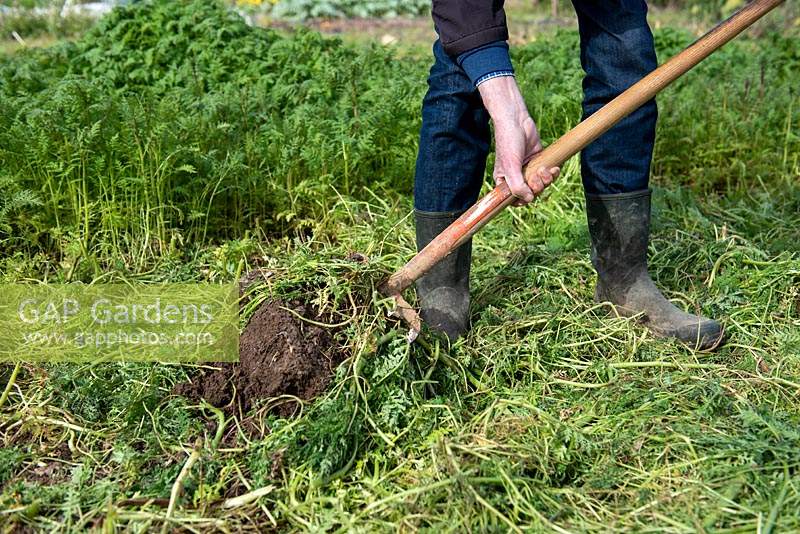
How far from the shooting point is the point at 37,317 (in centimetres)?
269

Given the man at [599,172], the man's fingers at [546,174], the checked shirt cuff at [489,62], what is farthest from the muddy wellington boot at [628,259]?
the checked shirt cuff at [489,62]

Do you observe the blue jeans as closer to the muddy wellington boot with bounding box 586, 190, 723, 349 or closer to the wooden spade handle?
the muddy wellington boot with bounding box 586, 190, 723, 349

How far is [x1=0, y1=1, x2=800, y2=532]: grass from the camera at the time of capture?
77.4 inches

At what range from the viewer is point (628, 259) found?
9.23 ft

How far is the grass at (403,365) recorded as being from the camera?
6.45 feet

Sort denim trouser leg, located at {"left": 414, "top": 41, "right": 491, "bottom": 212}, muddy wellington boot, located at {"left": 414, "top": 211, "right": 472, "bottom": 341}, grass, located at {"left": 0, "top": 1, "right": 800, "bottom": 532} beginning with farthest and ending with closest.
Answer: muddy wellington boot, located at {"left": 414, "top": 211, "right": 472, "bottom": 341} < denim trouser leg, located at {"left": 414, "top": 41, "right": 491, "bottom": 212} < grass, located at {"left": 0, "top": 1, "right": 800, "bottom": 532}

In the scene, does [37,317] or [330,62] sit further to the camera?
[330,62]

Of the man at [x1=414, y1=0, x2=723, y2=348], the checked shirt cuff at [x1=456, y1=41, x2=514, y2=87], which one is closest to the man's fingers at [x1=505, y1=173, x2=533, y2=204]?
the checked shirt cuff at [x1=456, y1=41, x2=514, y2=87]

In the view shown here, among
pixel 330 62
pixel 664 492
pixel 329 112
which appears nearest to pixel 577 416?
pixel 664 492

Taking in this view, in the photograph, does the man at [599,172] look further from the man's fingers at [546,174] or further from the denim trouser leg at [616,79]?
the man's fingers at [546,174]

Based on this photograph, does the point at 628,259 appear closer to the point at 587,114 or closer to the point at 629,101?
the point at 587,114

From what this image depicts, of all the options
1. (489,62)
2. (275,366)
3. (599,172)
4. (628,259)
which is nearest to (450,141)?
(489,62)

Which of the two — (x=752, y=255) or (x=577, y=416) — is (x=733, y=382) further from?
(x=752, y=255)

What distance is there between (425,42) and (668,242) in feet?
13.8
